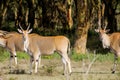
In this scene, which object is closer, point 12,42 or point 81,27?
point 12,42

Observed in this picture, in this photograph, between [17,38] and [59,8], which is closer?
[17,38]

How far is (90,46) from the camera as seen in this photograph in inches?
999

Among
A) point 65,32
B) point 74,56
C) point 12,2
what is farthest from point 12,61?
point 65,32

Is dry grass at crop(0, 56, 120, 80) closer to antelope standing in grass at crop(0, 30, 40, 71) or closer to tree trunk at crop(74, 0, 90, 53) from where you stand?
antelope standing in grass at crop(0, 30, 40, 71)

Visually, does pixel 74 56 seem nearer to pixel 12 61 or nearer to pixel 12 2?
pixel 12 61

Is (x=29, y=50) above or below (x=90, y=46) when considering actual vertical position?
above

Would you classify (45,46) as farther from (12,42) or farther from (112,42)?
(112,42)

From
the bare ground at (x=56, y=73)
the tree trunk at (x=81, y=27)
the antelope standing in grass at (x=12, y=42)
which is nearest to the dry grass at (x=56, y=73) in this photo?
the bare ground at (x=56, y=73)

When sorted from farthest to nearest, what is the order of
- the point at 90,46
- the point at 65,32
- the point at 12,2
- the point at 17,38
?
the point at 65,32
the point at 12,2
the point at 90,46
the point at 17,38

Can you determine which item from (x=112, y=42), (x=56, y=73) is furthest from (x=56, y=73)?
(x=112, y=42)

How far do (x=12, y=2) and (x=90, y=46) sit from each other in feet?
18.8

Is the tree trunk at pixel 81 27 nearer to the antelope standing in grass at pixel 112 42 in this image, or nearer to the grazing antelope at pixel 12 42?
the grazing antelope at pixel 12 42

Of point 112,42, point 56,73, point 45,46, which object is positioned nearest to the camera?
point 56,73

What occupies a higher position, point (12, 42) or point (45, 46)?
point (45, 46)
